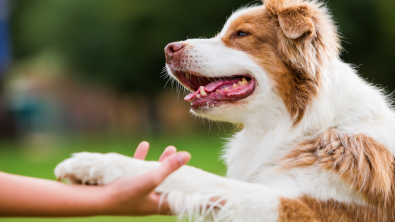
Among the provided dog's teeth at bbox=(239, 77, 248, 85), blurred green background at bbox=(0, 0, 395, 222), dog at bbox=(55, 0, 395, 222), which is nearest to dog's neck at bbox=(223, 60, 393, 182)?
dog at bbox=(55, 0, 395, 222)

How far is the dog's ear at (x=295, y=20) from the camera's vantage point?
10.2ft

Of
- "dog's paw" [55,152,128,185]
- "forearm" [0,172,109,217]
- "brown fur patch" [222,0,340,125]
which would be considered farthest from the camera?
"brown fur patch" [222,0,340,125]

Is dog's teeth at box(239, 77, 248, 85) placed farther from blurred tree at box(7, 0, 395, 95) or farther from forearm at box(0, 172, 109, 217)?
blurred tree at box(7, 0, 395, 95)

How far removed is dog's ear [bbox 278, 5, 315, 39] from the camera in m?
3.10

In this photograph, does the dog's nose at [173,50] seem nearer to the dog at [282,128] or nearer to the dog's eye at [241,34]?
the dog at [282,128]

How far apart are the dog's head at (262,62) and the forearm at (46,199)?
4.55ft

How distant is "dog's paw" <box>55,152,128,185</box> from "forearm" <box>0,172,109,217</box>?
0.27 ft

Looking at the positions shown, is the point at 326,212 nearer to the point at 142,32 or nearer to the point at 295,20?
the point at 295,20

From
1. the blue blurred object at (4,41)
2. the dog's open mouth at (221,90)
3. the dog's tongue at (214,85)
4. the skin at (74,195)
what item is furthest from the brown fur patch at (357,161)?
the blue blurred object at (4,41)

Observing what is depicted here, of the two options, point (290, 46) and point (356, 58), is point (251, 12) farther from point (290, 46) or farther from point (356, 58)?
point (356, 58)

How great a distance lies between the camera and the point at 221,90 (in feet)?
11.0

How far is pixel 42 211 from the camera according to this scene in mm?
2119

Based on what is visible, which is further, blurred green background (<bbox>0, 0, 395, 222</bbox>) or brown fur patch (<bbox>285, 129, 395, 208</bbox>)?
blurred green background (<bbox>0, 0, 395, 222</bbox>)

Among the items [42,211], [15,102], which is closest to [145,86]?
[15,102]
